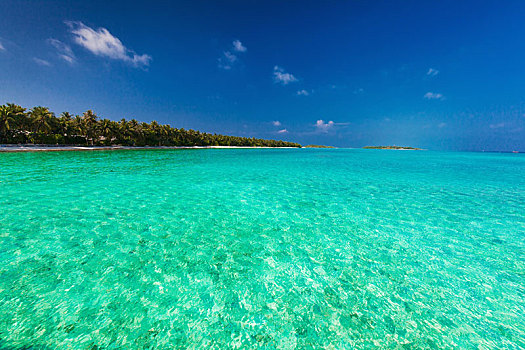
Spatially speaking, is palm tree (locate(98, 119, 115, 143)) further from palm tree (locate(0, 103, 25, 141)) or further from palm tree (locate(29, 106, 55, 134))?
palm tree (locate(0, 103, 25, 141))

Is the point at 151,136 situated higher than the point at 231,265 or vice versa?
the point at 151,136

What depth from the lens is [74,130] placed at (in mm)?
58156

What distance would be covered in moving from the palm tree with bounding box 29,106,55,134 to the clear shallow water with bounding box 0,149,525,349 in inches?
2340

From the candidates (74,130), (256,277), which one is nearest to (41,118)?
(74,130)

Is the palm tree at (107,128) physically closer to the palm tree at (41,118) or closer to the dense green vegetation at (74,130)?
the dense green vegetation at (74,130)

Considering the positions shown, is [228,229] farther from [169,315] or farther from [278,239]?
[169,315]

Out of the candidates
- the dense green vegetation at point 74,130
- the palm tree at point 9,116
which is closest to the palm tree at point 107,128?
the dense green vegetation at point 74,130

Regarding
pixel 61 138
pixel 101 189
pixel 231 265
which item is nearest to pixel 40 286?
pixel 231 265

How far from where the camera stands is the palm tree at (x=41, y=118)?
4840 centimetres

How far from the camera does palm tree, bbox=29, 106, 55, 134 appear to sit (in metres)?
48.4

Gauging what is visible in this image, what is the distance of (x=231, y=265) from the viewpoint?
17.2 ft

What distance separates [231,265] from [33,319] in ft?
11.9

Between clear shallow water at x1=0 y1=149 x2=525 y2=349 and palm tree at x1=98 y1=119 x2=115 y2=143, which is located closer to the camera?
clear shallow water at x1=0 y1=149 x2=525 y2=349

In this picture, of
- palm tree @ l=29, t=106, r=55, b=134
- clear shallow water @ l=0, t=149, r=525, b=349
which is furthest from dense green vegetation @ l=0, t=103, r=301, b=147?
clear shallow water @ l=0, t=149, r=525, b=349
